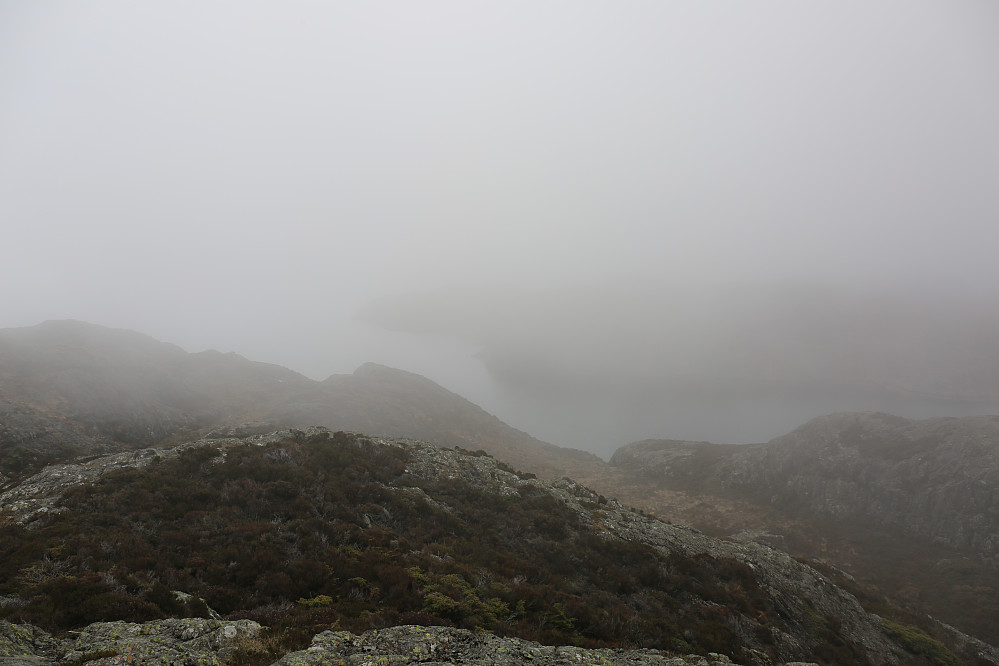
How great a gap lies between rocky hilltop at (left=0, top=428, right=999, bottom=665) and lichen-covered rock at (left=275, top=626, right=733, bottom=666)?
0.30 feet

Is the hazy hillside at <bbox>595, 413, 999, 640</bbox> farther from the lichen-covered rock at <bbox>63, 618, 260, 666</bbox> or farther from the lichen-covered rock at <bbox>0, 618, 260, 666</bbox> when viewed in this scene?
the lichen-covered rock at <bbox>0, 618, 260, 666</bbox>

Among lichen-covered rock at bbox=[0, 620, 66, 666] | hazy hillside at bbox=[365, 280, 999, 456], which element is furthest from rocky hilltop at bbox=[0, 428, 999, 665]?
hazy hillside at bbox=[365, 280, 999, 456]

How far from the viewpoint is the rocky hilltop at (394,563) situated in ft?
36.0

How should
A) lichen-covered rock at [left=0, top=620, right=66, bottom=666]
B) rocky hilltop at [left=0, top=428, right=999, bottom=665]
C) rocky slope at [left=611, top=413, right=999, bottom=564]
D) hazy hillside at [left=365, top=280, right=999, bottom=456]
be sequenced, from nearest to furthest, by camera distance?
lichen-covered rock at [left=0, top=620, right=66, bottom=666]
rocky hilltop at [left=0, top=428, right=999, bottom=665]
rocky slope at [left=611, top=413, right=999, bottom=564]
hazy hillside at [left=365, top=280, right=999, bottom=456]

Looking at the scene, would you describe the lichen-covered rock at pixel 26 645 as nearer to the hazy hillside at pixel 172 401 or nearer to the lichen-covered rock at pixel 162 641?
the lichen-covered rock at pixel 162 641

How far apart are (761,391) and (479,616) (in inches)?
7997

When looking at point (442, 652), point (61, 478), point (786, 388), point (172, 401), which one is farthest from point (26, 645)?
point (786, 388)

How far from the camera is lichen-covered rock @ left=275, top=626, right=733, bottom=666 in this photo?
8.70 meters

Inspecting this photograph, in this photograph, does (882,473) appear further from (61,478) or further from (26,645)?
(61,478)

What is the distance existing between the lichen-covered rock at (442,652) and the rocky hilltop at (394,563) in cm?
9

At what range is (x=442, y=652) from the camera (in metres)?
9.48

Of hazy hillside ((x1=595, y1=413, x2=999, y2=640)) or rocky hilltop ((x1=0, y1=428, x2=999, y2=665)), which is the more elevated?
rocky hilltop ((x1=0, y1=428, x2=999, y2=665))

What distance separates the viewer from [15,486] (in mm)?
18906

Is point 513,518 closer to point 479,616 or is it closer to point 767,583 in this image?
point 479,616
